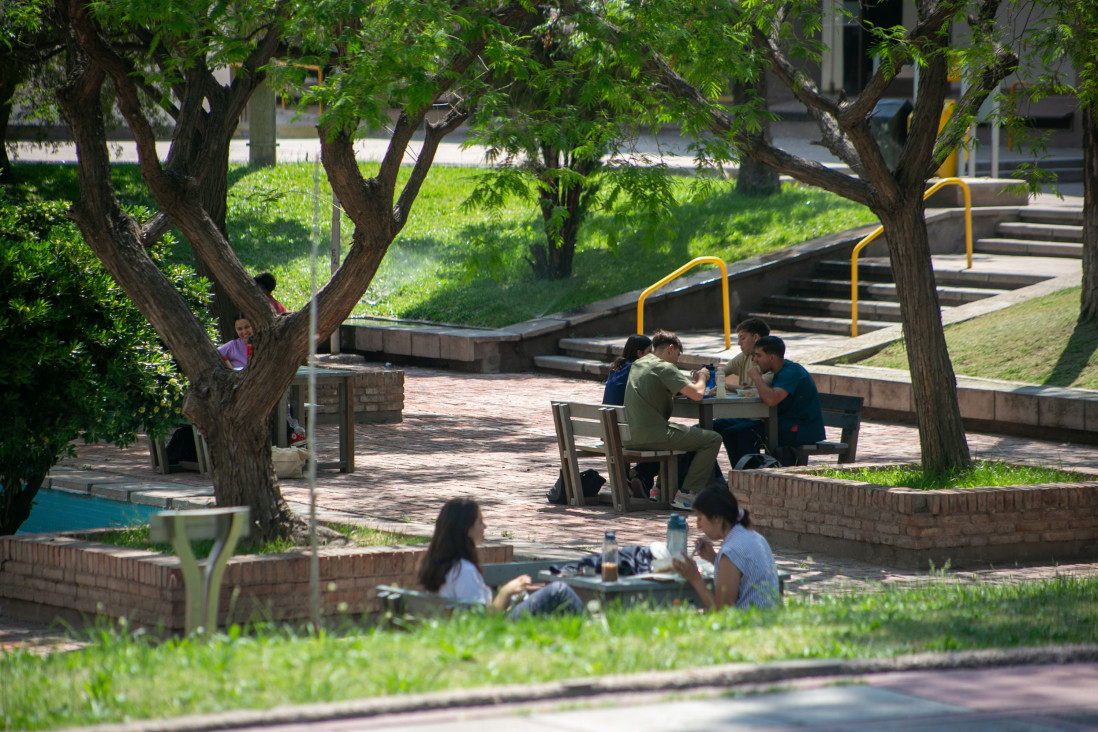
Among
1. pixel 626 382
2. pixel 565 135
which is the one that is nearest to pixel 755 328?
pixel 626 382

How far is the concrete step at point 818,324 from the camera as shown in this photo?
59.9 feet

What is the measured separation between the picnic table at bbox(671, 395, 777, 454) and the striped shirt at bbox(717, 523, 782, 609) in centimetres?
A: 408

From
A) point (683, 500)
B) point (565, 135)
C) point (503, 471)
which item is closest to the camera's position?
point (565, 135)

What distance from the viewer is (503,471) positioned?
12.1 m

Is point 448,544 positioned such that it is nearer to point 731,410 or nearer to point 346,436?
point 731,410

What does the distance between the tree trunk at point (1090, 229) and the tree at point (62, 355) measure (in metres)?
9.60

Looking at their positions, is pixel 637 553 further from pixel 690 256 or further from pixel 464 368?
pixel 690 256

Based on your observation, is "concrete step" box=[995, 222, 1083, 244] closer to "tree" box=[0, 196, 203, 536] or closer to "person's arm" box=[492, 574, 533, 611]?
"tree" box=[0, 196, 203, 536]

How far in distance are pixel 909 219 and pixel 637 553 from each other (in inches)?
143

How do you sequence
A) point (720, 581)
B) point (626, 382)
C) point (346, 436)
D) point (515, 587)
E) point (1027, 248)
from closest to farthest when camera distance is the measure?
1. point (515, 587)
2. point (720, 581)
3. point (626, 382)
4. point (346, 436)
5. point (1027, 248)

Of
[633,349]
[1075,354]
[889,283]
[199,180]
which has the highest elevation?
[199,180]

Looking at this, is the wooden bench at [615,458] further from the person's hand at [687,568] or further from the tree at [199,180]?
the person's hand at [687,568]

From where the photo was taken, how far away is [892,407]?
47.9 ft

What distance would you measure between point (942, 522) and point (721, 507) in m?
2.35
